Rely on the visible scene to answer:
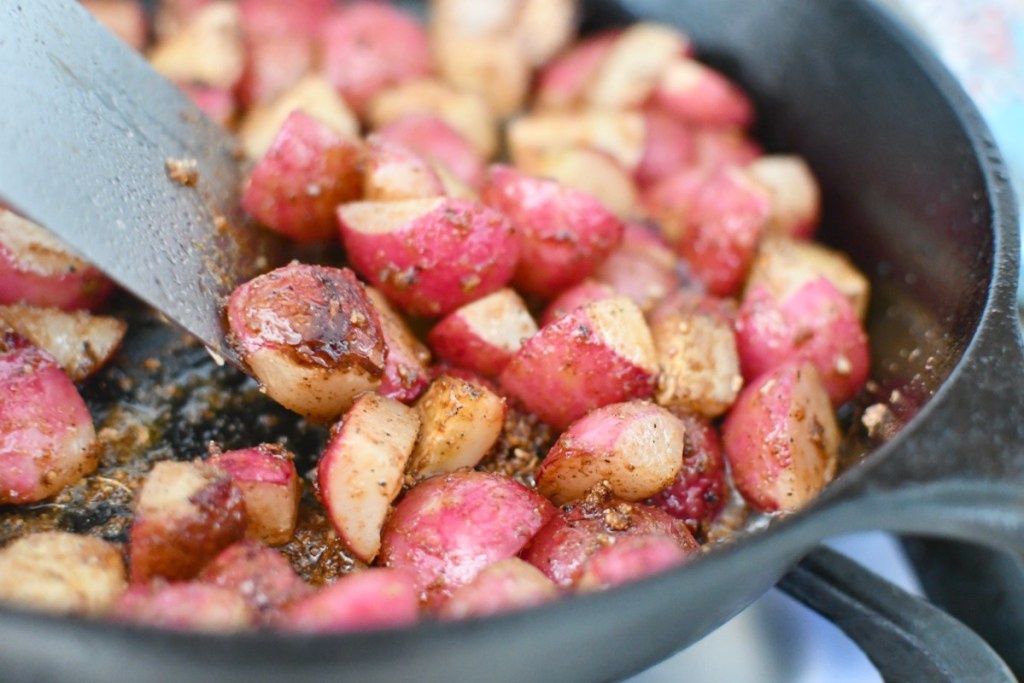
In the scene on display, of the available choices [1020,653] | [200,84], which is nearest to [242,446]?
[200,84]

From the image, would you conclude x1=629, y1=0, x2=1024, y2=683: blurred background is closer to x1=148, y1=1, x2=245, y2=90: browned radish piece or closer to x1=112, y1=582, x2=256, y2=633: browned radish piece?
x1=112, y1=582, x2=256, y2=633: browned radish piece

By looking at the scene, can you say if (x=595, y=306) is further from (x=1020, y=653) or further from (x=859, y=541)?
(x=1020, y=653)

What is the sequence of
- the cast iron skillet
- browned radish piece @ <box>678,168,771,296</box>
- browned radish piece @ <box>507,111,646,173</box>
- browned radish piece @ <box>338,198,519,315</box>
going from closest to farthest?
the cast iron skillet, browned radish piece @ <box>338,198,519,315</box>, browned radish piece @ <box>678,168,771,296</box>, browned radish piece @ <box>507,111,646,173</box>

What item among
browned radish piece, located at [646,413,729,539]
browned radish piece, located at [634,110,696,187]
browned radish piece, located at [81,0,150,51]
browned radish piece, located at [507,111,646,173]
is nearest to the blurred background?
browned radish piece, located at [646,413,729,539]

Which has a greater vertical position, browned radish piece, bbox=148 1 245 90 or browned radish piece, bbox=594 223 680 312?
browned radish piece, bbox=594 223 680 312

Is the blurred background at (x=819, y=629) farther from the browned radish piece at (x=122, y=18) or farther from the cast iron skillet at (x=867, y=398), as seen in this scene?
the browned radish piece at (x=122, y=18)

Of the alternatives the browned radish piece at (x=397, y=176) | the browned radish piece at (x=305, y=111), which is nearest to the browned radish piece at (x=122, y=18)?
the browned radish piece at (x=305, y=111)

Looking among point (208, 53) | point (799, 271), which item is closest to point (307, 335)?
point (799, 271)
